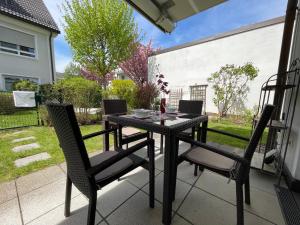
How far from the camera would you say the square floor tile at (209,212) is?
114cm

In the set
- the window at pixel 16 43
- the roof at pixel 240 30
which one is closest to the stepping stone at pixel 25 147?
the window at pixel 16 43

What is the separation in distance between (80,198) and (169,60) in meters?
8.10

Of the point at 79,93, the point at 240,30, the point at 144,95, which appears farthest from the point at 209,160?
the point at 240,30

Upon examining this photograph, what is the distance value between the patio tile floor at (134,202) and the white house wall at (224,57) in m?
5.16

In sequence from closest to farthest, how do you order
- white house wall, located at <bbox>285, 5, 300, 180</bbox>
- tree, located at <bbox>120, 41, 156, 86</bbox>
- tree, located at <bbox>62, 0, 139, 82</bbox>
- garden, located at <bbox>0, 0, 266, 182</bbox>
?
1. white house wall, located at <bbox>285, 5, 300, 180</bbox>
2. garden, located at <bbox>0, 0, 266, 182</bbox>
3. tree, located at <bbox>62, 0, 139, 82</bbox>
4. tree, located at <bbox>120, 41, 156, 86</bbox>

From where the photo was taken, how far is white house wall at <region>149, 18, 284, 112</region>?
5125 millimetres

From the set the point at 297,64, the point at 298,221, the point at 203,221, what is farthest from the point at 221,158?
the point at 297,64

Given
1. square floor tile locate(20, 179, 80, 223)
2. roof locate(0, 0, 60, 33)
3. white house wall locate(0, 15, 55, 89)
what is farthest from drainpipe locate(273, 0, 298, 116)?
white house wall locate(0, 15, 55, 89)

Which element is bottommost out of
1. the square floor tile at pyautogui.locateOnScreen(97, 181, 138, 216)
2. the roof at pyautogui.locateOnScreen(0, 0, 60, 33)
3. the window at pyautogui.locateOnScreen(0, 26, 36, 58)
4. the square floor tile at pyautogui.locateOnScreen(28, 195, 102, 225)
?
the square floor tile at pyautogui.locateOnScreen(28, 195, 102, 225)

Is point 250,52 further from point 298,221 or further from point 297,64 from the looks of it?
point 298,221

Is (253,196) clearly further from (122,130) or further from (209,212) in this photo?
(122,130)

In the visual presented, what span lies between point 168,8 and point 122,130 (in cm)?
208

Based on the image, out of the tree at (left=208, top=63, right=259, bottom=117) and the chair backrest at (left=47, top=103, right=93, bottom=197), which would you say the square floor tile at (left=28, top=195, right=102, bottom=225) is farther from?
the tree at (left=208, top=63, right=259, bottom=117)

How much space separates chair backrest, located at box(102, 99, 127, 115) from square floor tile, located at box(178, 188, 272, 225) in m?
1.49
